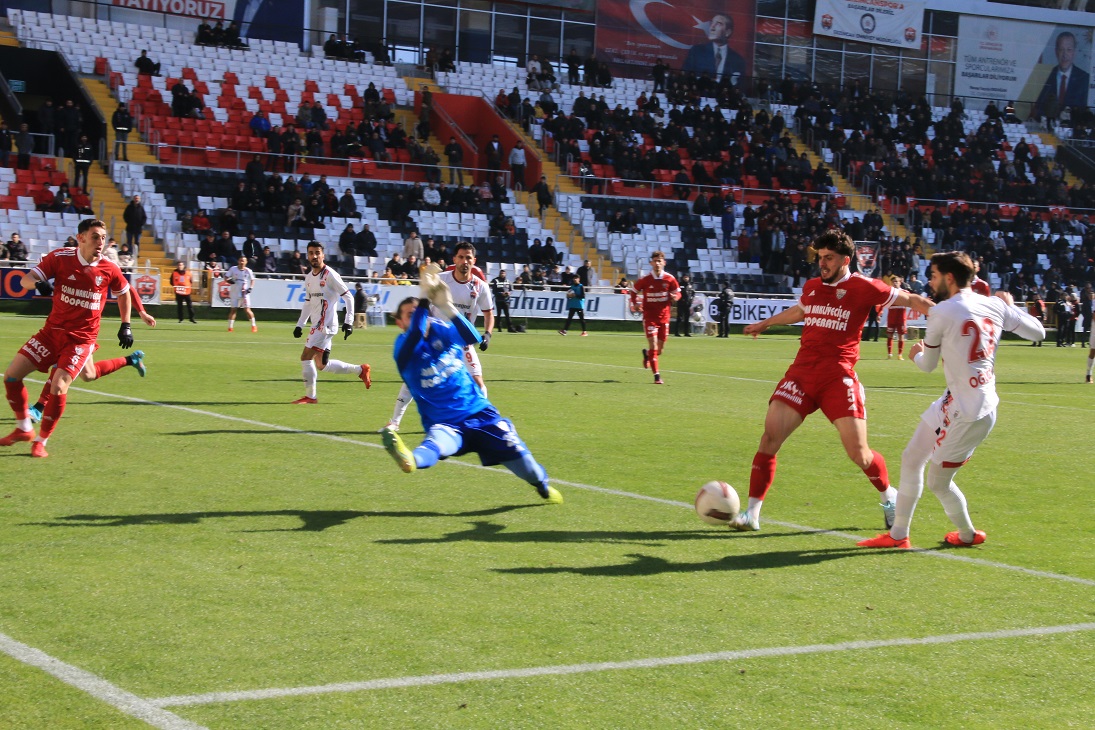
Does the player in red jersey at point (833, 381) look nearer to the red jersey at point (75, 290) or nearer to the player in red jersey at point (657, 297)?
the red jersey at point (75, 290)

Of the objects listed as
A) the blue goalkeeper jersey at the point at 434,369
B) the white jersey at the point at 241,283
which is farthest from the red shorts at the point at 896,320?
the blue goalkeeper jersey at the point at 434,369

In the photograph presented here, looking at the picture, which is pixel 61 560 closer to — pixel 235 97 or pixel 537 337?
pixel 537 337

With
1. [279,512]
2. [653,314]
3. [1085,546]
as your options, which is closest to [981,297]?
[1085,546]

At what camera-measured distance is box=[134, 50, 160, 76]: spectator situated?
1784 inches

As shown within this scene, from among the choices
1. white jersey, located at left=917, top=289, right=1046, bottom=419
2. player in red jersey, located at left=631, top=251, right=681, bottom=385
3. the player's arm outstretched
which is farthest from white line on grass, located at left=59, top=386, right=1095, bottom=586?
player in red jersey, located at left=631, top=251, right=681, bottom=385

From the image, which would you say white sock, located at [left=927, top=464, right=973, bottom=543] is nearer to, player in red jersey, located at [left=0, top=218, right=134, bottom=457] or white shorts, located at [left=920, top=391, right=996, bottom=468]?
white shorts, located at [left=920, top=391, right=996, bottom=468]

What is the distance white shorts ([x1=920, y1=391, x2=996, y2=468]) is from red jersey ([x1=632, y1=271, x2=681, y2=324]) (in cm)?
1479

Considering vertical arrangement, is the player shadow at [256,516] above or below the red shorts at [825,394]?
below

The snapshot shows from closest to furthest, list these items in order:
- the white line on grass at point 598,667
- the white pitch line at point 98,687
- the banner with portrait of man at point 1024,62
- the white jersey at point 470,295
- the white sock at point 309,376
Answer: the white pitch line at point 98,687 < the white line on grass at point 598,667 < the white jersey at point 470,295 < the white sock at point 309,376 < the banner with portrait of man at point 1024,62

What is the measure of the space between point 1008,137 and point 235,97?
40.0 metres

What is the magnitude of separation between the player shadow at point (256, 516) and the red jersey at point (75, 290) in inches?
135

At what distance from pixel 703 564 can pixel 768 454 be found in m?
1.39

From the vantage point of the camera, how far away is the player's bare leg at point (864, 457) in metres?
8.35

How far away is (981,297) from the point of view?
25.8 feet
